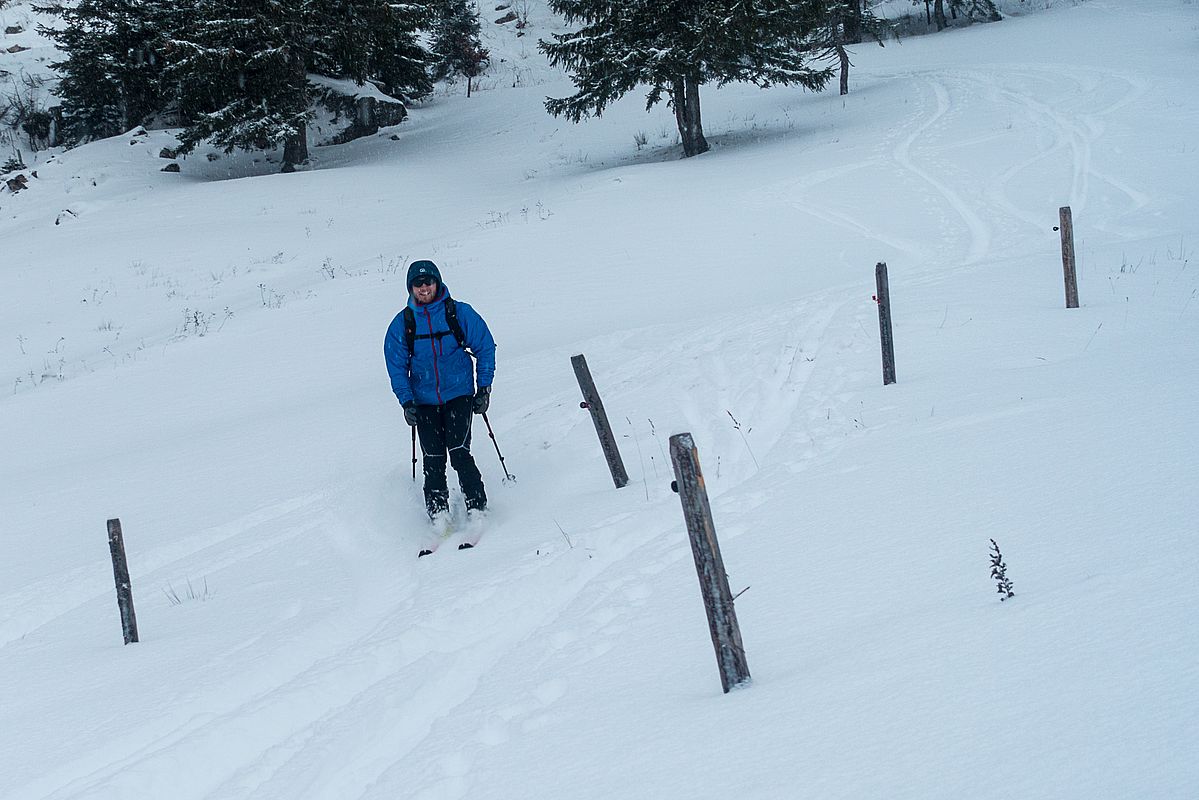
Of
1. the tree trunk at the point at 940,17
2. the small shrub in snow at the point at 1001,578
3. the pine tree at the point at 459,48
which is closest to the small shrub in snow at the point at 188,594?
the small shrub in snow at the point at 1001,578

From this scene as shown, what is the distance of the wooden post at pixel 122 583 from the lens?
5133 millimetres

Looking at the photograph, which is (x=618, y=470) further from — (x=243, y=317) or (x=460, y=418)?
(x=243, y=317)

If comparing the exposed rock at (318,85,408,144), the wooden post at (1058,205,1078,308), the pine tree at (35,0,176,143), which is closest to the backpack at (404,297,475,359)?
the wooden post at (1058,205,1078,308)

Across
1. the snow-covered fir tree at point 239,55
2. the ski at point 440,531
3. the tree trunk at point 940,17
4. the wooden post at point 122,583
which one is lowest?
the ski at point 440,531

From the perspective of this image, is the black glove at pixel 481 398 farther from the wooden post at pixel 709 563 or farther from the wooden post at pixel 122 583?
the wooden post at pixel 709 563

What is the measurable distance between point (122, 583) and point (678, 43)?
65.6ft

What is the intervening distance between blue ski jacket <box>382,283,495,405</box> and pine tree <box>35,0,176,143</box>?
68.9 ft

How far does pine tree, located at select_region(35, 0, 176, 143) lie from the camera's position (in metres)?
25.7

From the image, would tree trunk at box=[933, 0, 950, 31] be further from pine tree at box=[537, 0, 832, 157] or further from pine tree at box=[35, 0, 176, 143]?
pine tree at box=[35, 0, 176, 143]

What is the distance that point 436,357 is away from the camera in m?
6.58

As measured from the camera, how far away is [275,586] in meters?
5.89

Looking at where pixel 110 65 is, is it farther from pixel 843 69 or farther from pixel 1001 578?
pixel 1001 578

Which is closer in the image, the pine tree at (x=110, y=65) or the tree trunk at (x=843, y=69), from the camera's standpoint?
the pine tree at (x=110, y=65)

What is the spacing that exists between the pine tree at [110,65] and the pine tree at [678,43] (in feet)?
36.0
